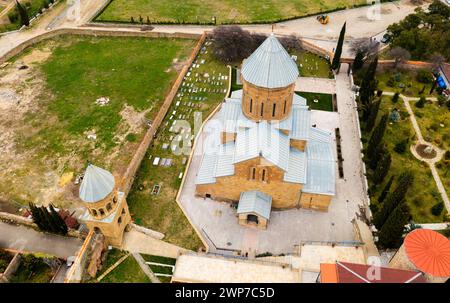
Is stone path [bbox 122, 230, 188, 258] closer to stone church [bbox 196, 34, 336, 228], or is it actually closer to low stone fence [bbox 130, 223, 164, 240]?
low stone fence [bbox 130, 223, 164, 240]

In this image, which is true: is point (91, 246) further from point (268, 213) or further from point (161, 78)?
point (161, 78)

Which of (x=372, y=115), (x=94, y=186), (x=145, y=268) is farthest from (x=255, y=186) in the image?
(x=372, y=115)

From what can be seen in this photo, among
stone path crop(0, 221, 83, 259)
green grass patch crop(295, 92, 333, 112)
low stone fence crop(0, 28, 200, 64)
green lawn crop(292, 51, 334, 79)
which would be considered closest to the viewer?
stone path crop(0, 221, 83, 259)

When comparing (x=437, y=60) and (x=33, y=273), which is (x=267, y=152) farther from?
(x=437, y=60)

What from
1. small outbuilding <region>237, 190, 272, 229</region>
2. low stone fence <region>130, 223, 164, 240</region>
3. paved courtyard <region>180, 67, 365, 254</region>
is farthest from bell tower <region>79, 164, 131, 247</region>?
small outbuilding <region>237, 190, 272, 229</region>

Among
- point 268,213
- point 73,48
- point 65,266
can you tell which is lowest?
point 65,266

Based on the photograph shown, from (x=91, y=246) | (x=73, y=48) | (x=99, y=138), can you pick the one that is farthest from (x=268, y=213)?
(x=73, y=48)
